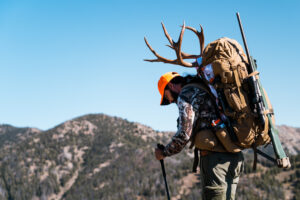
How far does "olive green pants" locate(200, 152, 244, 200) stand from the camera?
3.42m

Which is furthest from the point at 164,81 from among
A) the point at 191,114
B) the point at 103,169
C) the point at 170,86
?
the point at 103,169

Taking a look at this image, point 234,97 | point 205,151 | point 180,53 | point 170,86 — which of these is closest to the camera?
point 234,97

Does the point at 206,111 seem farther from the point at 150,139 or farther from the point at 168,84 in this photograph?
the point at 150,139

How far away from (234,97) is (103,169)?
2252 inches

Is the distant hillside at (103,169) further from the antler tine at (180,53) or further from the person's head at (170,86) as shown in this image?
the person's head at (170,86)

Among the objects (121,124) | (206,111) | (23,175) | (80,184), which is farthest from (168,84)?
(121,124)

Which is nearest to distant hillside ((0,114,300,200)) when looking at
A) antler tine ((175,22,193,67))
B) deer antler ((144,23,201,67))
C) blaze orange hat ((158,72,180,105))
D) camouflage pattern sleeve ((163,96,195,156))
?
deer antler ((144,23,201,67))

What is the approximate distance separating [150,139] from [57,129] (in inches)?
851

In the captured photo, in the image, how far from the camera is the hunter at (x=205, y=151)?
3441 millimetres

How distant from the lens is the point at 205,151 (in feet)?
11.7

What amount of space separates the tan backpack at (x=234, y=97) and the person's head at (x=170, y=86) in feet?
1.50

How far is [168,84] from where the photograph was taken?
385cm

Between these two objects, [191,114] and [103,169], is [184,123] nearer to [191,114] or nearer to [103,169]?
[191,114]

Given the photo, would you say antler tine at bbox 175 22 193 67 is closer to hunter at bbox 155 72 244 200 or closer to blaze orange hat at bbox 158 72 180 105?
blaze orange hat at bbox 158 72 180 105
